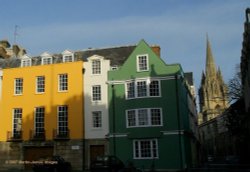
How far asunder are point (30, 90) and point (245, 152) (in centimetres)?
2704

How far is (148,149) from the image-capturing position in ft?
119

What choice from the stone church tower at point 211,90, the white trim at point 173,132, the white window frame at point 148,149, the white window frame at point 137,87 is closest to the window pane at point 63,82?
the white window frame at point 137,87

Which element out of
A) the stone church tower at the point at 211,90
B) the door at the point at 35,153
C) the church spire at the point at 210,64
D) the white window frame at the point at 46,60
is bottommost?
the door at the point at 35,153

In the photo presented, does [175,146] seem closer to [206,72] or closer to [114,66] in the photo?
[114,66]

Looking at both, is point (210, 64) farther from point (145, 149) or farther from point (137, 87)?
point (145, 149)

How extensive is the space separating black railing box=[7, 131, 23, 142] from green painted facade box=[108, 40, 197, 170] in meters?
10.7

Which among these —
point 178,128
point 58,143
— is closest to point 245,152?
point 178,128

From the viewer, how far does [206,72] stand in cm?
14425

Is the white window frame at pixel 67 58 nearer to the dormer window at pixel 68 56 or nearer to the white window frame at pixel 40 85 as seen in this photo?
the dormer window at pixel 68 56

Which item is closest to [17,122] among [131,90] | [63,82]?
[63,82]

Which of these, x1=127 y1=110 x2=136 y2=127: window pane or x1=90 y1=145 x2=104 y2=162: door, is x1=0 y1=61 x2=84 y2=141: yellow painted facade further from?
x1=127 y1=110 x2=136 y2=127: window pane

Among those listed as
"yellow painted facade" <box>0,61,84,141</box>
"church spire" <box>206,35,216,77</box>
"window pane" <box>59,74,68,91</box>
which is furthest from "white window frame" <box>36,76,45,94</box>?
"church spire" <box>206,35,216,77</box>

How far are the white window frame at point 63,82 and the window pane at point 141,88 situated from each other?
8.69 metres

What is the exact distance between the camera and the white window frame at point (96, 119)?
39719mm
